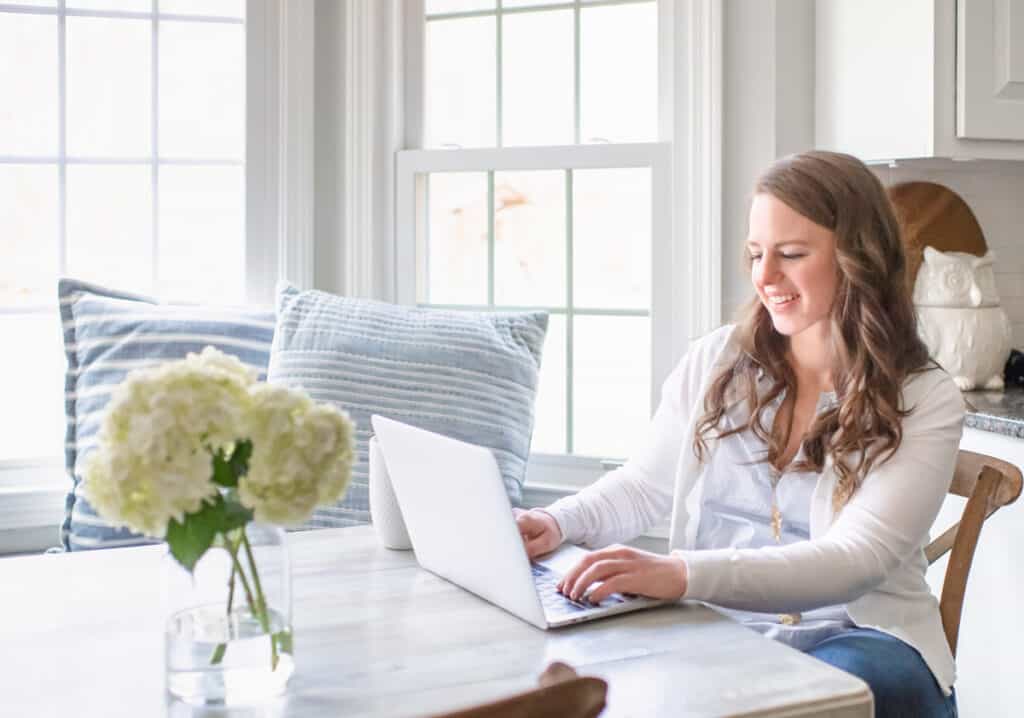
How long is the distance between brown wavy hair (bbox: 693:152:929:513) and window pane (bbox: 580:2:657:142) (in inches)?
46.9

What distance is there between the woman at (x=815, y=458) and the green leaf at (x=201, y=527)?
550 mm

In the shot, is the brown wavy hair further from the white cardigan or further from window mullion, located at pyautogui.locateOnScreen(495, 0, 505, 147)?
window mullion, located at pyautogui.locateOnScreen(495, 0, 505, 147)

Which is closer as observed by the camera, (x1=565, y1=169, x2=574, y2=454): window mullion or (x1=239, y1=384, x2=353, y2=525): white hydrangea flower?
(x1=239, y1=384, x2=353, y2=525): white hydrangea flower

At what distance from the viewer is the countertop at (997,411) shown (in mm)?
2486

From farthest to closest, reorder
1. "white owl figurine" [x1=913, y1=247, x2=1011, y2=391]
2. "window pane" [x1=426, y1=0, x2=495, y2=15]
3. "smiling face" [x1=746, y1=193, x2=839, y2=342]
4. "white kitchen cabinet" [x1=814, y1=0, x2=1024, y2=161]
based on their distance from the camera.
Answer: "window pane" [x1=426, y1=0, x2=495, y2=15] < "white owl figurine" [x1=913, y1=247, x2=1011, y2=391] < "white kitchen cabinet" [x1=814, y1=0, x2=1024, y2=161] < "smiling face" [x1=746, y1=193, x2=839, y2=342]

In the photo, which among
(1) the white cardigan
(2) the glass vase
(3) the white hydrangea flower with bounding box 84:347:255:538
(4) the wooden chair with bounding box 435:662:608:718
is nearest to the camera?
(4) the wooden chair with bounding box 435:662:608:718

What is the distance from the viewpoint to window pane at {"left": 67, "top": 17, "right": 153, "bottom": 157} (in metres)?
3.18

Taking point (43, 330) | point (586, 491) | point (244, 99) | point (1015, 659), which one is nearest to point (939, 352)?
point (1015, 659)

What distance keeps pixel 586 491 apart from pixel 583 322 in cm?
119

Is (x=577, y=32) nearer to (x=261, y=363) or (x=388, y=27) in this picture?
(x=388, y=27)

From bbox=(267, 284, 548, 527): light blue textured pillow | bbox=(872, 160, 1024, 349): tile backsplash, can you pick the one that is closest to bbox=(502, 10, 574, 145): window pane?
bbox=(267, 284, 548, 527): light blue textured pillow

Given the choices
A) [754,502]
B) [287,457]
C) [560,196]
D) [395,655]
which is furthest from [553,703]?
[560,196]

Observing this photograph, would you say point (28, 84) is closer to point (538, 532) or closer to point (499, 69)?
point (499, 69)

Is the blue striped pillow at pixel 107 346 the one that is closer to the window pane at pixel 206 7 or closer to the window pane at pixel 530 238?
the window pane at pixel 530 238
